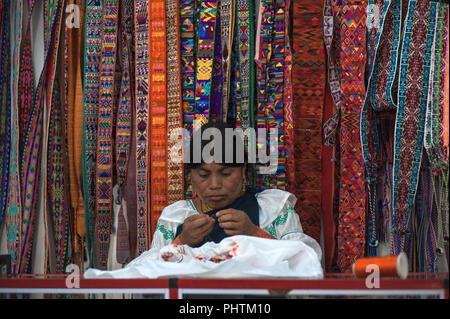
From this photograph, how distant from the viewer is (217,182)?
246cm

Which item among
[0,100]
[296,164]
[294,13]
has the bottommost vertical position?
[296,164]

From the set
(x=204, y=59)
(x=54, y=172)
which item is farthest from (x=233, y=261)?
(x=54, y=172)

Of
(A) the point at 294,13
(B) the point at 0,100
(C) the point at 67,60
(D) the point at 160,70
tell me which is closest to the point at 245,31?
(A) the point at 294,13

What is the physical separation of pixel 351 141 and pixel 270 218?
0.62 m

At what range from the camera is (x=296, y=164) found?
112 inches

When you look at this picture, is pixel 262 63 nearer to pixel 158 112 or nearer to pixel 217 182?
pixel 158 112

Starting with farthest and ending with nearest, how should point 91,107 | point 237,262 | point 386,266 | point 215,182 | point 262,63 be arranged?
point 91,107 < point 262,63 < point 215,182 < point 237,262 < point 386,266

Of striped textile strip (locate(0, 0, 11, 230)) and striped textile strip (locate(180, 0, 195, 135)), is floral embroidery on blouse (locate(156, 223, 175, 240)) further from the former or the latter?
striped textile strip (locate(0, 0, 11, 230))

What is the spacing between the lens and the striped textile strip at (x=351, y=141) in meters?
2.75

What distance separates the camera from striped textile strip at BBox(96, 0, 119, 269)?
114 inches

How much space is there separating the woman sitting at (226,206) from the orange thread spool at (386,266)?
0.59m

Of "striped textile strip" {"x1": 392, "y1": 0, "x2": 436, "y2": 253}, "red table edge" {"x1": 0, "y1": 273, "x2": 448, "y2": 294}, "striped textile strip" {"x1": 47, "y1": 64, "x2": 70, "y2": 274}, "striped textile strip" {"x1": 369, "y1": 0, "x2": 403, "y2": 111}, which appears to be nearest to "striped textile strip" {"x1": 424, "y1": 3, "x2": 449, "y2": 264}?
"striped textile strip" {"x1": 392, "y1": 0, "x2": 436, "y2": 253}
